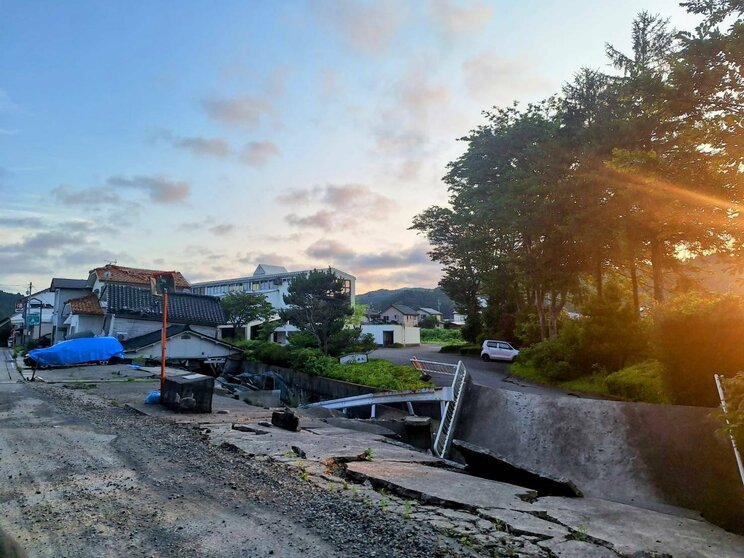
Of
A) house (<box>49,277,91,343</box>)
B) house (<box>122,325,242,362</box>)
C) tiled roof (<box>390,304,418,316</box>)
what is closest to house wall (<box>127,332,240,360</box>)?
house (<box>122,325,242,362</box>)

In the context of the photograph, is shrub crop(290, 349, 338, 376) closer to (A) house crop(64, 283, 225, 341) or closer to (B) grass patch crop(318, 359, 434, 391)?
(B) grass patch crop(318, 359, 434, 391)

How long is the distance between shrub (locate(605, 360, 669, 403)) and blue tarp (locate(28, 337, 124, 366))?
22.4 meters

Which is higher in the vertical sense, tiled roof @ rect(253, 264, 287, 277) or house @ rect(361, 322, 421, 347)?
tiled roof @ rect(253, 264, 287, 277)

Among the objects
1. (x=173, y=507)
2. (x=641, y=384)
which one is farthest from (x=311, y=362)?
(x=173, y=507)

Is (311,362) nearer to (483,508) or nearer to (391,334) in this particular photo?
(483,508)

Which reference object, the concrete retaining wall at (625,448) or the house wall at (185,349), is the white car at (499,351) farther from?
the concrete retaining wall at (625,448)

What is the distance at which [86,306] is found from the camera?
32.3 meters

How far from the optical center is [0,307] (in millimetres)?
79188

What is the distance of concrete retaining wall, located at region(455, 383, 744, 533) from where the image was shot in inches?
289

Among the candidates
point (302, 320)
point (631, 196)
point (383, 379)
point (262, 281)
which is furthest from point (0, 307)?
point (631, 196)

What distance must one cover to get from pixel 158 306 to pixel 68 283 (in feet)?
55.1

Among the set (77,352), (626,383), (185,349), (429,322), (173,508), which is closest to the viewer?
(173,508)

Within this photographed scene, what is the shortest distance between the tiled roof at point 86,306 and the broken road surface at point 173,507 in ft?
89.4

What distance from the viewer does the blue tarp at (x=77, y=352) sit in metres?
22.0
